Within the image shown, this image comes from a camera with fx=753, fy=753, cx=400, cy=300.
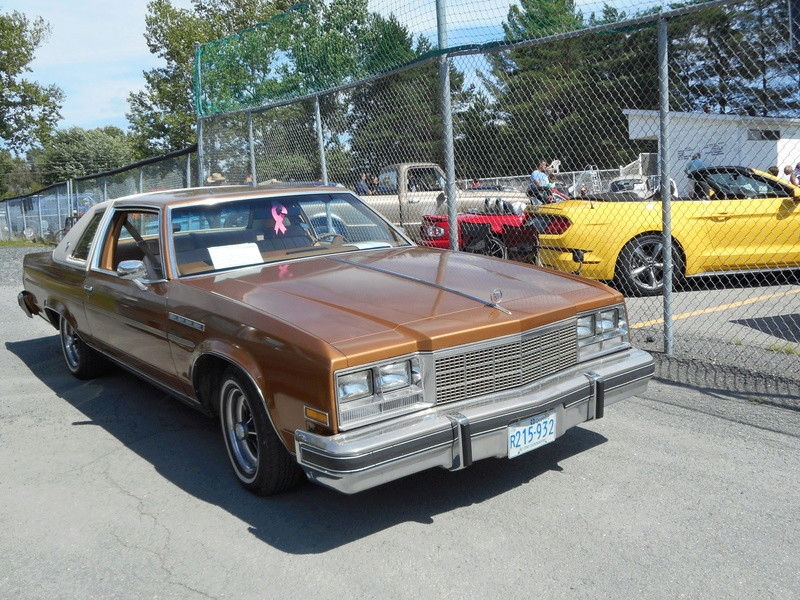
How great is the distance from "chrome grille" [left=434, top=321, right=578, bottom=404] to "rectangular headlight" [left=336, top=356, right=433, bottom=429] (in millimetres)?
114

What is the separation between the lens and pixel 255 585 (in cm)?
306

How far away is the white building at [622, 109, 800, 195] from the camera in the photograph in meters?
6.12

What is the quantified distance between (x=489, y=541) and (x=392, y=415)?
0.71 meters

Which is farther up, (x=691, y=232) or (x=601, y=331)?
(x=691, y=232)

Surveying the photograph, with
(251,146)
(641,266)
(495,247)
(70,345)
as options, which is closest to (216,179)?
(251,146)

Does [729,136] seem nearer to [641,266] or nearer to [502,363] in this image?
[641,266]

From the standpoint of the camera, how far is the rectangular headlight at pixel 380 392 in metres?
3.18

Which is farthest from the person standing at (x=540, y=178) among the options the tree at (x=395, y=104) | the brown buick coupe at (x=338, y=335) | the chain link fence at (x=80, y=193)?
the chain link fence at (x=80, y=193)

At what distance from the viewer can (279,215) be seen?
4961 mm

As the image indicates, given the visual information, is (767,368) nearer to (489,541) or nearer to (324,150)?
(489,541)

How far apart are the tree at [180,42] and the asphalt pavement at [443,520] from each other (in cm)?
3473

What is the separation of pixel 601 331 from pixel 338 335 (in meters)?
1.57

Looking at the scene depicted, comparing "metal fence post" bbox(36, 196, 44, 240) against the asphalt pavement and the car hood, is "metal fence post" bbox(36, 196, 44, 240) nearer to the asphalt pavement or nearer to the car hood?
the asphalt pavement

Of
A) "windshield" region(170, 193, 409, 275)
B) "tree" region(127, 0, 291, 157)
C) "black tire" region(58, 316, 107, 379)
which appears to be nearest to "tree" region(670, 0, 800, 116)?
"windshield" region(170, 193, 409, 275)
